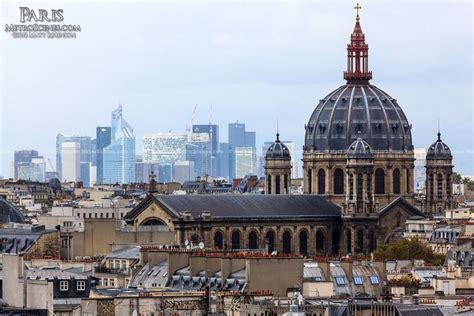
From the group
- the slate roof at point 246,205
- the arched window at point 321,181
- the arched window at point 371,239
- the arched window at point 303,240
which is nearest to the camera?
the slate roof at point 246,205

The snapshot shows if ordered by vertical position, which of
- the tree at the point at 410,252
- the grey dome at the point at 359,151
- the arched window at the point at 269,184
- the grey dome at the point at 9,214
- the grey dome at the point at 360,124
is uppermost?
the grey dome at the point at 360,124

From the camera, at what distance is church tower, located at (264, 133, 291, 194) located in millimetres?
189375

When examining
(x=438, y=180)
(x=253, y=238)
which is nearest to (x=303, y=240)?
(x=253, y=238)

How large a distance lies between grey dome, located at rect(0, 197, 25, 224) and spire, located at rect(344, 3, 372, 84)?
3637 cm

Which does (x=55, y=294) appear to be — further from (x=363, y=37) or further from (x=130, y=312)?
(x=363, y=37)

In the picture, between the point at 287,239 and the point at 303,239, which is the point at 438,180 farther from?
the point at 287,239

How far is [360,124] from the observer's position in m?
185

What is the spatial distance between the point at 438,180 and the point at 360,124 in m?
6.14

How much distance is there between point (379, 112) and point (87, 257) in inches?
2324

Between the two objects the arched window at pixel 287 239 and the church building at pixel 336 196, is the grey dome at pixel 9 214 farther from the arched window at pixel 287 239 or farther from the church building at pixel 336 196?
the arched window at pixel 287 239

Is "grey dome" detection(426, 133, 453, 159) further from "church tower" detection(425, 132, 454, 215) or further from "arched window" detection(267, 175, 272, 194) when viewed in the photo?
"arched window" detection(267, 175, 272, 194)

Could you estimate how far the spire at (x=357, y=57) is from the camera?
19162 cm

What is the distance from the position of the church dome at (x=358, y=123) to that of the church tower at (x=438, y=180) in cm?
175

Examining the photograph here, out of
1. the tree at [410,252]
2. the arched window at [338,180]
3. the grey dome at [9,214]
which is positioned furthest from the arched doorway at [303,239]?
the tree at [410,252]
